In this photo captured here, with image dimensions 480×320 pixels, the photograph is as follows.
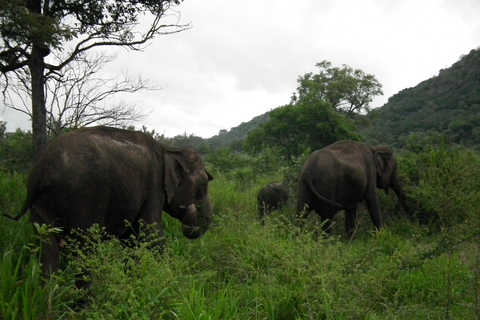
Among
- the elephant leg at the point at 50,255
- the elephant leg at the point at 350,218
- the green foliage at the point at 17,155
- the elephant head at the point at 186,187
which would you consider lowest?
the elephant leg at the point at 350,218

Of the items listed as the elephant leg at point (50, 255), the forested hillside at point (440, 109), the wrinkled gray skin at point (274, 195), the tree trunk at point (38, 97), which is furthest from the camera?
the forested hillside at point (440, 109)

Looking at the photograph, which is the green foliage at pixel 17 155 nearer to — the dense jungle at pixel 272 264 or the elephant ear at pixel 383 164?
the dense jungle at pixel 272 264

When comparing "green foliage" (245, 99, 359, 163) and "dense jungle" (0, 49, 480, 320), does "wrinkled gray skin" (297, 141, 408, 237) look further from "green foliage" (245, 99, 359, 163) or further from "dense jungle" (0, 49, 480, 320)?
"green foliage" (245, 99, 359, 163)

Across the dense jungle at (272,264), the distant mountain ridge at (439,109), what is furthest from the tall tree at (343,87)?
the dense jungle at (272,264)

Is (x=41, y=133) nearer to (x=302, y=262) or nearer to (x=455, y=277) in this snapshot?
(x=302, y=262)

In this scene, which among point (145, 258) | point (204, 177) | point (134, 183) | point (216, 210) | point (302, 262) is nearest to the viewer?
point (145, 258)

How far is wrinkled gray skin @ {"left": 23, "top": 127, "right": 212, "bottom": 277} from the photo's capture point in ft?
13.9

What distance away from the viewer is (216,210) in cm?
861

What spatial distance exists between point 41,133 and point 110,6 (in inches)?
113

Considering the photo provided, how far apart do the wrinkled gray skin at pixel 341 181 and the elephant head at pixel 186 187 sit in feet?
6.69

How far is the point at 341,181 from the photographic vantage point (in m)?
7.94

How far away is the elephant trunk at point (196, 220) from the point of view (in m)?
5.84

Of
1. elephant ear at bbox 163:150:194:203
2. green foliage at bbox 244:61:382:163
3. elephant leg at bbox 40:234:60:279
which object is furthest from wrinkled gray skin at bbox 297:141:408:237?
green foliage at bbox 244:61:382:163

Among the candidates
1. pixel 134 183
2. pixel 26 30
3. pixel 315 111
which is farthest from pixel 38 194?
pixel 315 111
